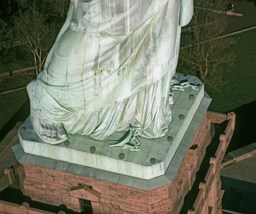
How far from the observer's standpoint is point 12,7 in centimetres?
4178

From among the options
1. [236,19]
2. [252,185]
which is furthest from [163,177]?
[236,19]

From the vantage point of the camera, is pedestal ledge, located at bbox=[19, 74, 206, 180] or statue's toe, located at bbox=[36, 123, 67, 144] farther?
statue's toe, located at bbox=[36, 123, 67, 144]

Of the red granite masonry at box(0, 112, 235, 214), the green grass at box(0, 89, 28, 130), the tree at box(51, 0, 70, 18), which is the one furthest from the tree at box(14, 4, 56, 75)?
the red granite masonry at box(0, 112, 235, 214)

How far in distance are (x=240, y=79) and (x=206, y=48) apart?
99.6 inches

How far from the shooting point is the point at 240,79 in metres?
35.9

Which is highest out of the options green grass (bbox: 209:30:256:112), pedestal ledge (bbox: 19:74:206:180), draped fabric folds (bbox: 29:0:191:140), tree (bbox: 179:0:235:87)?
draped fabric folds (bbox: 29:0:191:140)

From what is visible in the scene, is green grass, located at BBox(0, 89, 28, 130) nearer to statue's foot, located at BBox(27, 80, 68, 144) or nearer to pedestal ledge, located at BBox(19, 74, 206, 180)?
pedestal ledge, located at BBox(19, 74, 206, 180)

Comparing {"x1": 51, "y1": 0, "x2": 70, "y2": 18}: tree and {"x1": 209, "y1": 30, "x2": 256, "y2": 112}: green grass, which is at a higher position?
{"x1": 51, "y1": 0, "x2": 70, "y2": 18}: tree

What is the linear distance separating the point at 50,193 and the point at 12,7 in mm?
24456

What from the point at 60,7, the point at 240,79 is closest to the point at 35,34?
the point at 60,7

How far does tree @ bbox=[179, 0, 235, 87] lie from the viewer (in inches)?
1375

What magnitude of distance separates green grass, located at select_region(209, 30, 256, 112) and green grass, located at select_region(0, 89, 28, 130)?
921 centimetres

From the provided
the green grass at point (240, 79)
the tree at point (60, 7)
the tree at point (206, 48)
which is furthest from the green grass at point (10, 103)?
the green grass at point (240, 79)

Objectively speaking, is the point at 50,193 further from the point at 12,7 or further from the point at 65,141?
the point at 12,7
